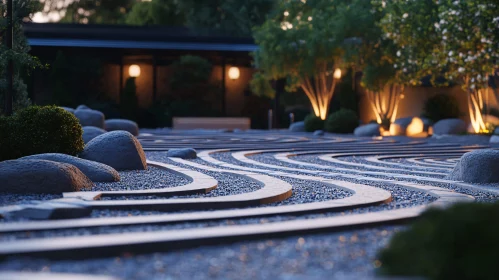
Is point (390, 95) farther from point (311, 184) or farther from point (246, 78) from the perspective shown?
point (311, 184)

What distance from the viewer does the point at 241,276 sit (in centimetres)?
446

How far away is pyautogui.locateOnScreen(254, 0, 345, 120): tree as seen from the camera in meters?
29.6

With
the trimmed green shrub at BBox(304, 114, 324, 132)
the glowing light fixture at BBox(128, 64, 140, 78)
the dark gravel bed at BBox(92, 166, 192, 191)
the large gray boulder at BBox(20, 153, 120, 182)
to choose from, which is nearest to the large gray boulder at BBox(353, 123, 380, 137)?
the trimmed green shrub at BBox(304, 114, 324, 132)

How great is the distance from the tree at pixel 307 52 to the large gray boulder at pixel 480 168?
18.6m

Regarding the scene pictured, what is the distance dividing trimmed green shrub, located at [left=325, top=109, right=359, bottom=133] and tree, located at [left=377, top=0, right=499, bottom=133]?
3727 mm

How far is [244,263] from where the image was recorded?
16.0ft

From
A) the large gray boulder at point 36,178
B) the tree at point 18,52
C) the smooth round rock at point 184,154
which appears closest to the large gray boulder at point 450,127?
the smooth round rock at point 184,154

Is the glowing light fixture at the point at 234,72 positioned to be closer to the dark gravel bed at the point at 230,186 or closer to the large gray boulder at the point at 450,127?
the large gray boulder at the point at 450,127

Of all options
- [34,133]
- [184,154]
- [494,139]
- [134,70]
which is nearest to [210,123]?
[134,70]

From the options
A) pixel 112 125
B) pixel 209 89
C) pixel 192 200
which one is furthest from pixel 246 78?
pixel 192 200

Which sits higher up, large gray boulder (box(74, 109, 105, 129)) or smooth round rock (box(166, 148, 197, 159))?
large gray boulder (box(74, 109, 105, 129))

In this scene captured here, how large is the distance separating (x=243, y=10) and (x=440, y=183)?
36212 mm

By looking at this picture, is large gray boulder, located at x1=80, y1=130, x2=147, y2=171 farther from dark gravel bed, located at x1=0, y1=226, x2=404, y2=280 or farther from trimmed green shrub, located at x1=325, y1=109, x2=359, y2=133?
trimmed green shrub, located at x1=325, y1=109, x2=359, y2=133

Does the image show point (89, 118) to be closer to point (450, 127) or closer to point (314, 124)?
point (314, 124)
